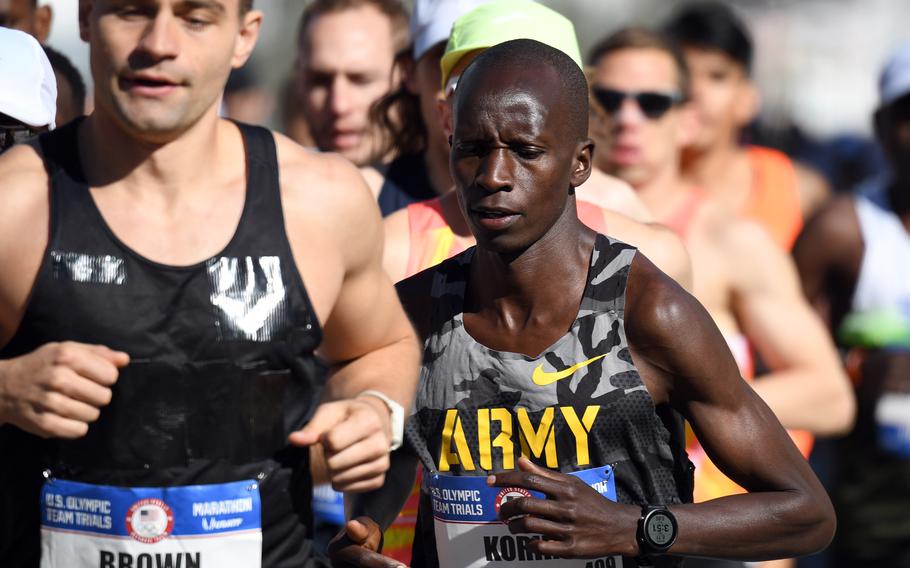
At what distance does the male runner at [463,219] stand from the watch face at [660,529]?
127cm

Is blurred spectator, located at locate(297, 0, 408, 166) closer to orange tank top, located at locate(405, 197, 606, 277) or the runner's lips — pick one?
orange tank top, located at locate(405, 197, 606, 277)

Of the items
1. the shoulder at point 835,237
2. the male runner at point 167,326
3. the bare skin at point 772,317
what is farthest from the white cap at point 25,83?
the shoulder at point 835,237

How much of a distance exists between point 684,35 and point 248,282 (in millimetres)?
4984

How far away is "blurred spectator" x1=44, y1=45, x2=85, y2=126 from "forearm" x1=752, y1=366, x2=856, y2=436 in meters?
2.61

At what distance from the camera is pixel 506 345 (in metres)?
3.40

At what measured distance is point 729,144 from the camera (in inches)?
310

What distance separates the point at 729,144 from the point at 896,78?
1549mm

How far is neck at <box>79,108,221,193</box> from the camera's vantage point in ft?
12.0

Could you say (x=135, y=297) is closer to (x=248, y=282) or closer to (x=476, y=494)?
(x=248, y=282)

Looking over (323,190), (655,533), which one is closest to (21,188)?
(323,190)

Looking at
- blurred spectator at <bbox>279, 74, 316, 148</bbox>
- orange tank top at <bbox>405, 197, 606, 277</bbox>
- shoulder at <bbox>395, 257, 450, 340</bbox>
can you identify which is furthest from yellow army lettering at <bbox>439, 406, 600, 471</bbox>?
blurred spectator at <bbox>279, 74, 316, 148</bbox>

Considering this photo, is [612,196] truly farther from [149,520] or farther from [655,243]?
[149,520]

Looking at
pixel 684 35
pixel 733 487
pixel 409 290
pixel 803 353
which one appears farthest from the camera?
pixel 684 35

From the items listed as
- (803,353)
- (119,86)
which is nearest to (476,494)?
(119,86)
